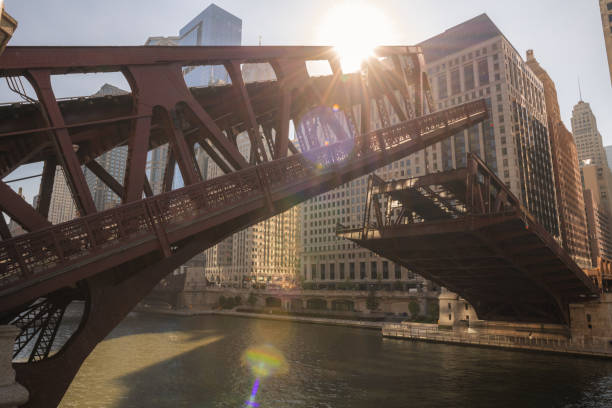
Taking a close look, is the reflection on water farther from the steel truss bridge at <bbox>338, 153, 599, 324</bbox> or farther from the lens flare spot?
the steel truss bridge at <bbox>338, 153, 599, 324</bbox>

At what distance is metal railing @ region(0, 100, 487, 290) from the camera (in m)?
8.23

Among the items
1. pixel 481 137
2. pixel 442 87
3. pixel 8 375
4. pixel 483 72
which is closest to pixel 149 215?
pixel 8 375

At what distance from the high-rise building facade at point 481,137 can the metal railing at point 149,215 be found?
99120 millimetres

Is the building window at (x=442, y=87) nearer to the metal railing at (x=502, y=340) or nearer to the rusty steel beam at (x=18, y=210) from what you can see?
the metal railing at (x=502, y=340)

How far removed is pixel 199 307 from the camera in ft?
415

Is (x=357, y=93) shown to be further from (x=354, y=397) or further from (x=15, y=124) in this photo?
(x=354, y=397)

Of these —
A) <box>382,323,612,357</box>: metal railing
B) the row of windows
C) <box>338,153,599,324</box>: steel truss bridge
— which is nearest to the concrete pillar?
<box>338,153,599,324</box>: steel truss bridge

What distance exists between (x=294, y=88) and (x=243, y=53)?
81.2 inches

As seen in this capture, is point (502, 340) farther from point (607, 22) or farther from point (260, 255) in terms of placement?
point (260, 255)

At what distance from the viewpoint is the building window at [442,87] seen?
115 meters

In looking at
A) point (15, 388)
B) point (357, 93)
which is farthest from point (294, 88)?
point (15, 388)

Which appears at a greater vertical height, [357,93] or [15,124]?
[357,93]

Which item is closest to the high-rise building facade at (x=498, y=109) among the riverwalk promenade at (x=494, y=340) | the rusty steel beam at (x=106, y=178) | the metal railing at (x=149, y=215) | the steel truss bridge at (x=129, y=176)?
the riverwalk promenade at (x=494, y=340)

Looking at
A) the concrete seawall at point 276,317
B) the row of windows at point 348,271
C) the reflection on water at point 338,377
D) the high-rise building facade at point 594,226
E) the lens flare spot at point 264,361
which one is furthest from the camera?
the high-rise building facade at point 594,226
